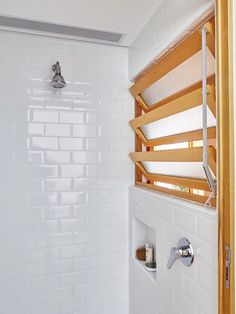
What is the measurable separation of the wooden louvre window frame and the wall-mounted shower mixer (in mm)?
178

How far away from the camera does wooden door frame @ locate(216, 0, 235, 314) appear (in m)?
0.71

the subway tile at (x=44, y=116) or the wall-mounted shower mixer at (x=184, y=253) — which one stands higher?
the subway tile at (x=44, y=116)

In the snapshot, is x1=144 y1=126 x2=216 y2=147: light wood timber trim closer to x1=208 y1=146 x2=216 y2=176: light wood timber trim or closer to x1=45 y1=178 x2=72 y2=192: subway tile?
x1=208 y1=146 x2=216 y2=176: light wood timber trim

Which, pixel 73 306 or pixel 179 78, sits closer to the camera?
pixel 179 78

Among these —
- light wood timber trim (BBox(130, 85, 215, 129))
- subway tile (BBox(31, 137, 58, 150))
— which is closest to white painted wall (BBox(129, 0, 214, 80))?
light wood timber trim (BBox(130, 85, 215, 129))

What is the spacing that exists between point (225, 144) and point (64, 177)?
1139 millimetres

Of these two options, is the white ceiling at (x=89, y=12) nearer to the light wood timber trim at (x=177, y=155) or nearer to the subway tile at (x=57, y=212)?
the light wood timber trim at (x=177, y=155)

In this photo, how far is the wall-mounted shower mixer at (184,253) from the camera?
38.6 inches

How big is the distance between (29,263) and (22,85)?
112 centimetres

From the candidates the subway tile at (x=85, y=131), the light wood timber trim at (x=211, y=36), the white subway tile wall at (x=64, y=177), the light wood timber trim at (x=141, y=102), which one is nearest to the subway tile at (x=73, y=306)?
the white subway tile wall at (x=64, y=177)

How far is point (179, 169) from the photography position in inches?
48.2

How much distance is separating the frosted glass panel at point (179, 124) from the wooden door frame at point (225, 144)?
0.22 meters

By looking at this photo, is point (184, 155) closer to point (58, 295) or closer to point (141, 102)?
point (141, 102)

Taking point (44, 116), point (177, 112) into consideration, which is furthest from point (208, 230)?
point (44, 116)
